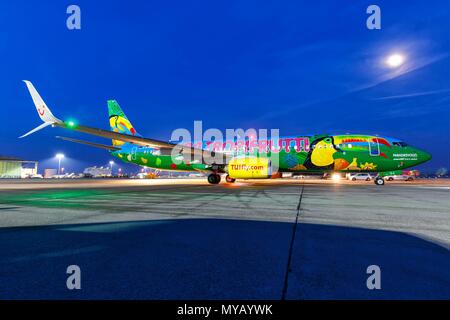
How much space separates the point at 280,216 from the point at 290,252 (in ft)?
8.88

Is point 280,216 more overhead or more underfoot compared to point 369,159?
more underfoot

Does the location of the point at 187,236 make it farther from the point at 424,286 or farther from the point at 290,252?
the point at 424,286

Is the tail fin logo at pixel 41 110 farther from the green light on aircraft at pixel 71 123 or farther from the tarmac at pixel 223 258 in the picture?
the tarmac at pixel 223 258

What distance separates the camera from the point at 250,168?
18.1 metres

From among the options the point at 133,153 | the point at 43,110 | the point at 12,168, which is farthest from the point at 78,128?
the point at 12,168

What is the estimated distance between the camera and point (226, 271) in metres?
2.59

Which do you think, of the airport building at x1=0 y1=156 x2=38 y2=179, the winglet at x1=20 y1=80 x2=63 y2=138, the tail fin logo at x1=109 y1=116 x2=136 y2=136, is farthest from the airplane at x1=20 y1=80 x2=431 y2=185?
the airport building at x1=0 y1=156 x2=38 y2=179

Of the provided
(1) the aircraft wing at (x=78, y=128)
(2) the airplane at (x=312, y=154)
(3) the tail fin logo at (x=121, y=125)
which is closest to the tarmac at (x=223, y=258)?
(1) the aircraft wing at (x=78, y=128)

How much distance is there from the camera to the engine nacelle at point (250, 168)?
1806cm

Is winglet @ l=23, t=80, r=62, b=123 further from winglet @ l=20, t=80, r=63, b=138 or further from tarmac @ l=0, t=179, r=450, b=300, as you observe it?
tarmac @ l=0, t=179, r=450, b=300

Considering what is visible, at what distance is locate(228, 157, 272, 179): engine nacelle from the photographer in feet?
59.3

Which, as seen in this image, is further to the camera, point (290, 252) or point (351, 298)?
point (290, 252)
